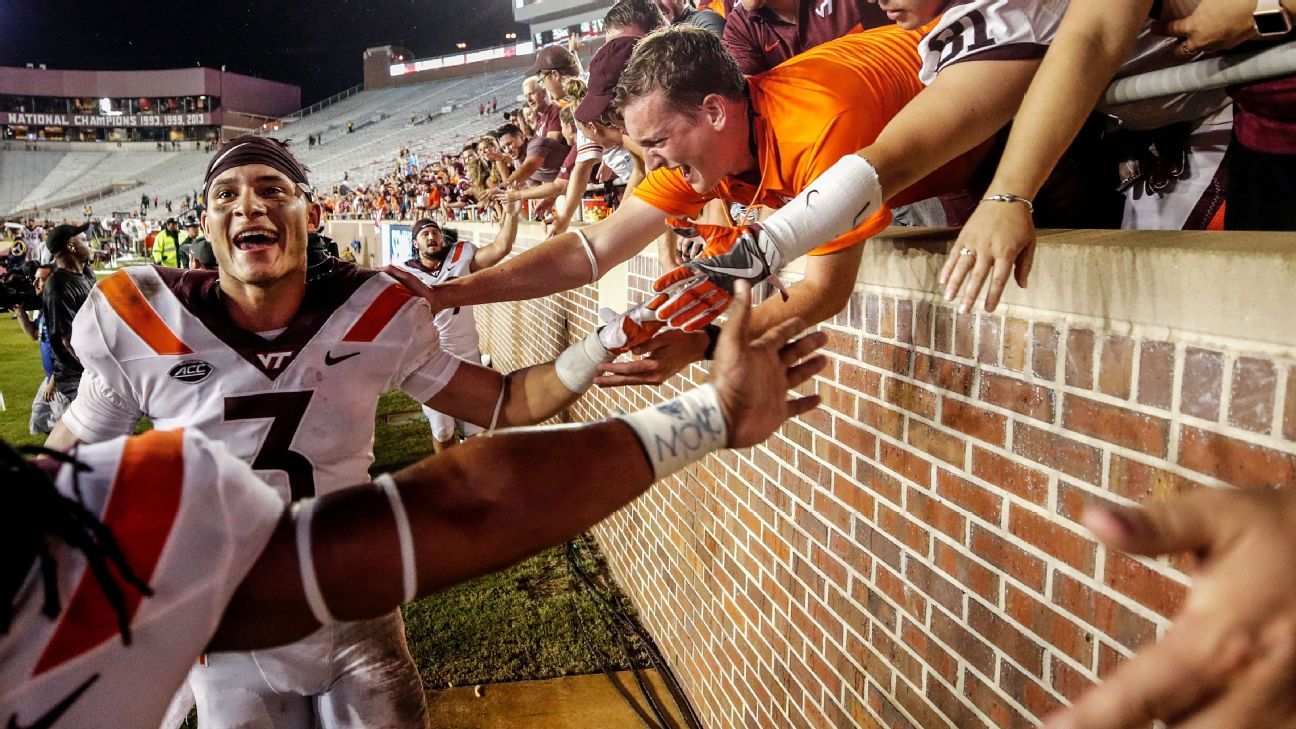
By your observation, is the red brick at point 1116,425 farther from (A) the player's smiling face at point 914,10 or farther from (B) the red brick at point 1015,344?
(A) the player's smiling face at point 914,10

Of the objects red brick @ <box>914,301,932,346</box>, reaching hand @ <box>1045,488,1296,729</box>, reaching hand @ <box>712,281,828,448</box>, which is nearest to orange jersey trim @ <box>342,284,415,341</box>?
reaching hand @ <box>712,281,828,448</box>

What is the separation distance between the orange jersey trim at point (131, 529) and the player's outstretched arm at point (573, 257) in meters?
2.02

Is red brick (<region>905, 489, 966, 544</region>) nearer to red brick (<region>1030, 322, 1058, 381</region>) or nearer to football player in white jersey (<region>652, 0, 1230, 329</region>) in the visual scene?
red brick (<region>1030, 322, 1058, 381</region>)

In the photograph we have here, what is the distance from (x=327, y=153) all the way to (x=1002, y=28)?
2160 inches

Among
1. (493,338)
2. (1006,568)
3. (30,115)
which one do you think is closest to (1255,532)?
(1006,568)

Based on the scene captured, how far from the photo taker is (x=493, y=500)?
129 cm

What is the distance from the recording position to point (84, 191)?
5872 cm

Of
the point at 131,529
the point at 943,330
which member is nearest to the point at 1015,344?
the point at 943,330

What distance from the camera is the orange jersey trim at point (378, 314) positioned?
2494mm

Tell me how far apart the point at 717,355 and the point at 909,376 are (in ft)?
2.86

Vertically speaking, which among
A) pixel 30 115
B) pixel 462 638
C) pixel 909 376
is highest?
pixel 30 115

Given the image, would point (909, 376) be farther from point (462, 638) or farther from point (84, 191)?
point (84, 191)

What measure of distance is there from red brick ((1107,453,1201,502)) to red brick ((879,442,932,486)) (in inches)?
22.4

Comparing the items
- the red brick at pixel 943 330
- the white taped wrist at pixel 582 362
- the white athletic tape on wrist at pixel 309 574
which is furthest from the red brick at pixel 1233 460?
the white taped wrist at pixel 582 362
